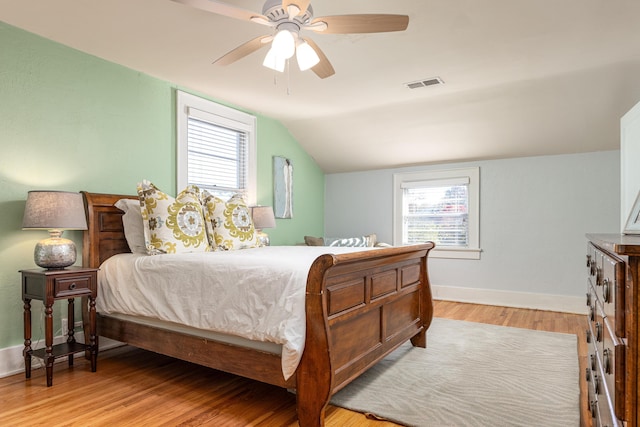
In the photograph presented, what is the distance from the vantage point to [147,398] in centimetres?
231

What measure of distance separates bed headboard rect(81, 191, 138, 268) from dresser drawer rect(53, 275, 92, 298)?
0.32 meters

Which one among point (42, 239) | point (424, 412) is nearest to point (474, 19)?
point (424, 412)

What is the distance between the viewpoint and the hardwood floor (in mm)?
2049

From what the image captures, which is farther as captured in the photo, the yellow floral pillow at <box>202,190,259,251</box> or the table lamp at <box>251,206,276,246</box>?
the table lamp at <box>251,206,276,246</box>

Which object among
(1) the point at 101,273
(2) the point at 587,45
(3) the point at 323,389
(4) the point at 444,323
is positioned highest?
(2) the point at 587,45

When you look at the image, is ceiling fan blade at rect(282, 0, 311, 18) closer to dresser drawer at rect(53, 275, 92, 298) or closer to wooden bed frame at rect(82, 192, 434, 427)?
wooden bed frame at rect(82, 192, 434, 427)

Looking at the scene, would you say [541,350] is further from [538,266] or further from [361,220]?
[361,220]

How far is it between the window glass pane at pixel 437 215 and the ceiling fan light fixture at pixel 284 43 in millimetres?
3804

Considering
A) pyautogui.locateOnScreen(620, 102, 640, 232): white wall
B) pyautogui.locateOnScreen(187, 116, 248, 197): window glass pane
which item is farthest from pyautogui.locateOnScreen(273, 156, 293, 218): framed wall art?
pyautogui.locateOnScreen(620, 102, 640, 232): white wall

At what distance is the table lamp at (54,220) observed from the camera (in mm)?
2504

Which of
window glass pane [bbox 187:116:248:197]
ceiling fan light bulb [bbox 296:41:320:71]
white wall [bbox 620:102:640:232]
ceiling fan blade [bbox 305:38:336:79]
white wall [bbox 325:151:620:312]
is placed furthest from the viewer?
white wall [bbox 325:151:620:312]

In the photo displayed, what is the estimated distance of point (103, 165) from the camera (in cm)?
327

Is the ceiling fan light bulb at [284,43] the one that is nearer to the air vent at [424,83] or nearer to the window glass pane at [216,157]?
the air vent at [424,83]

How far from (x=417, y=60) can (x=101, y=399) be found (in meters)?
3.29
